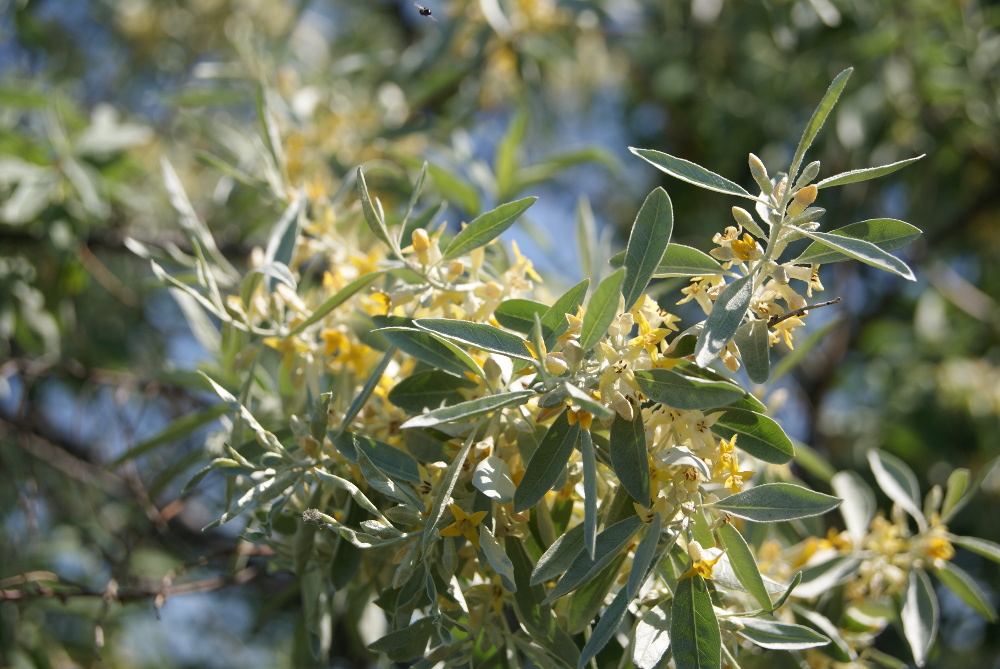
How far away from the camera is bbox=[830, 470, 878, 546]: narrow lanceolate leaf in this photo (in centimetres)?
130

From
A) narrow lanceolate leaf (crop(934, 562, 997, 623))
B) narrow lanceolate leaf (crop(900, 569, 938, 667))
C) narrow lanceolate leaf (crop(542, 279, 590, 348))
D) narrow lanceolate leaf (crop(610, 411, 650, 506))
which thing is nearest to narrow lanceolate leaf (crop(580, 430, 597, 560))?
narrow lanceolate leaf (crop(610, 411, 650, 506))

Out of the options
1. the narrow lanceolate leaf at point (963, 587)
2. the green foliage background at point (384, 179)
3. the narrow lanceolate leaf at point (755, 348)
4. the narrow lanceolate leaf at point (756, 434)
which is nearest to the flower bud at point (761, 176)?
the narrow lanceolate leaf at point (755, 348)

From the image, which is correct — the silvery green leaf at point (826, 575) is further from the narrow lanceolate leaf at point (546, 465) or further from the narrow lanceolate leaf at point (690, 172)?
the narrow lanceolate leaf at point (690, 172)

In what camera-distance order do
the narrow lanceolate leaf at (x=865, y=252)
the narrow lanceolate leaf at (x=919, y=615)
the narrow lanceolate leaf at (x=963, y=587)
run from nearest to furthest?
the narrow lanceolate leaf at (x=865, y=252) → the narrow lanceolate leaf at (x=919, y=615) → the narrow lanceolate leaf at (x=963, y=587)

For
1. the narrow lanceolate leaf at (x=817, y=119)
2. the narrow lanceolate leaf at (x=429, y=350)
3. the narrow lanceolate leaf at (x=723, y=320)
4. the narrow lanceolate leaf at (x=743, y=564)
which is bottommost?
the narrow lanceolate leaf at (x=743, y=564)

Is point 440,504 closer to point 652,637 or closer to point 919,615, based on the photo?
point 652,637

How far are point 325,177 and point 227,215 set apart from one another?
387mm

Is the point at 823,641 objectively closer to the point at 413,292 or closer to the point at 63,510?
the point at 413,292

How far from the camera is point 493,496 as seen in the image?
854 millimetres

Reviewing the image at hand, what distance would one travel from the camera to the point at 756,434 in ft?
3.01


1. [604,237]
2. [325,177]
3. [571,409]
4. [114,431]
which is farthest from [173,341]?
[571,409]

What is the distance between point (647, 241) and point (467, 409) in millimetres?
298

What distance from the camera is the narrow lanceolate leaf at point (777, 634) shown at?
90 cm

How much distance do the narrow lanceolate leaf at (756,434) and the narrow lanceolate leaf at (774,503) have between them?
0.12ft
